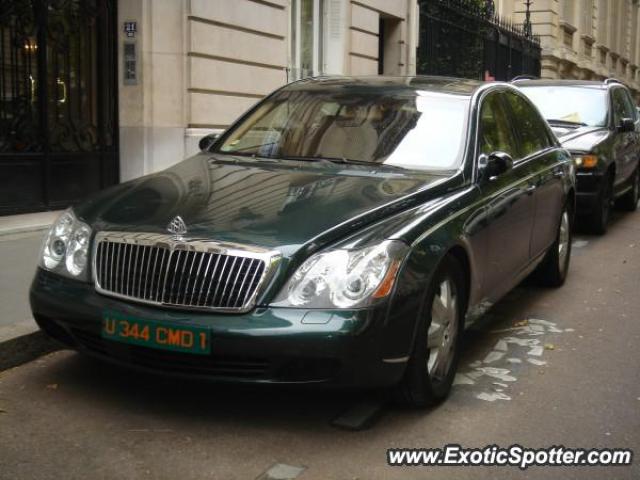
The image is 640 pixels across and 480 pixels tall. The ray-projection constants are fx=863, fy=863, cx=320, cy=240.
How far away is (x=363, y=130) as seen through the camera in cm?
510

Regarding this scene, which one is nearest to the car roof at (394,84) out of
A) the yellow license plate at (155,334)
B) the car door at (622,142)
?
the yellow license plate at (155,334)

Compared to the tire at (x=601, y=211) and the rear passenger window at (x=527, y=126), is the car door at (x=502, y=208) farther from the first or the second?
the tire at (x=601, y=211)

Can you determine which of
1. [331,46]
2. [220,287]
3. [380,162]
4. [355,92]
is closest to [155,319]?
[220,287]

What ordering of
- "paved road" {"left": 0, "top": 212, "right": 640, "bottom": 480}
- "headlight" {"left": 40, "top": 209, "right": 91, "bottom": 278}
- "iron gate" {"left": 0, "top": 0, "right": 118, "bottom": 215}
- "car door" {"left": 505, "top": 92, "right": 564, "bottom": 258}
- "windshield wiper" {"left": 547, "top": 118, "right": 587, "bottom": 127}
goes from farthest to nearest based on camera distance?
"windshield wiper" {"left": 547, "top": 118, "right": 587, "bottom": 127}
"iron gate" {"left": 0, "top": 0, "right": 118, "bottom": 215}
"car door" {"left": 505, "top": 92, "right": 564, "bottom": 258}
"headlight" {"left": 40, "top": 209, "right": 91, "bottom": 278}
"paved road" {"left": 0, "top": 212, "right": 640, "bottom": 480}

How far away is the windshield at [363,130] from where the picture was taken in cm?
491

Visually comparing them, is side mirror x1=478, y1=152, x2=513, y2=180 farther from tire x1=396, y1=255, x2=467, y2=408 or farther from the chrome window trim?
the chrome window trim

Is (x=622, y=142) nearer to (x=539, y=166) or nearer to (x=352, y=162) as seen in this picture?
(x=539, y=166)

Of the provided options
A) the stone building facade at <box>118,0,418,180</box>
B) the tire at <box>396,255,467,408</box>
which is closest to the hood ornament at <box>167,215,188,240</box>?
the tire at <box>396,255,467,408</box>

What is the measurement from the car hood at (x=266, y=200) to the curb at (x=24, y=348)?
92 centimetres

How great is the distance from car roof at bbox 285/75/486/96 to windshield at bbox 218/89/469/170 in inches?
3.4

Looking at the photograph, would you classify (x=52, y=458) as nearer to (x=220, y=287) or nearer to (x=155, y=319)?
(x=155, y=319)

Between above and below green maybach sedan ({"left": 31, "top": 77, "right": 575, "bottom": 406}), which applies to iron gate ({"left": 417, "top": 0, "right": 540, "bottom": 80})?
above

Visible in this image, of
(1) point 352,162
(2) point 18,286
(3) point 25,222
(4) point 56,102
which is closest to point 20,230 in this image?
(3) point 25,222

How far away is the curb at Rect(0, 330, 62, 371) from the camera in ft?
15.4
